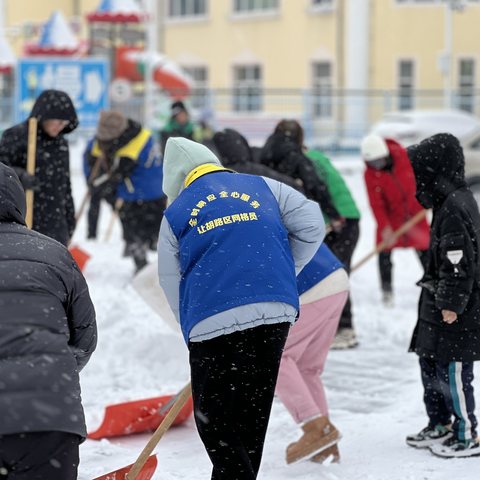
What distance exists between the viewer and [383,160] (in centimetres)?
879

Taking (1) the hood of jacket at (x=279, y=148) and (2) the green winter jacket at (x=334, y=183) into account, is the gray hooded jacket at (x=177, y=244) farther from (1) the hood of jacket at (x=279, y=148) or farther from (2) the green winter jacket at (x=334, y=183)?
(2) the green winter jacket at (x=334, y=183)

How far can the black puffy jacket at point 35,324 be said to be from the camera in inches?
125

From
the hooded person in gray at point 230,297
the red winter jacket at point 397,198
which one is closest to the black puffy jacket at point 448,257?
the hooded person in gray at point 230,297

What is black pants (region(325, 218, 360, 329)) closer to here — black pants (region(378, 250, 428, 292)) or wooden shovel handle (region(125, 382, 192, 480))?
black pants (region(378, 250, 428, 292))

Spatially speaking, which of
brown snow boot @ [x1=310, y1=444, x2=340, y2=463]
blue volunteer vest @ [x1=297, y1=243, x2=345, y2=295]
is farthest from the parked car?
brown snow boot @ [x1=310, y1=444, x2=340, y2=463]

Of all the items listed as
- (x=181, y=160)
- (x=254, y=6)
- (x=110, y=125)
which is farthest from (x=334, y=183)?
(x=254, y=6)

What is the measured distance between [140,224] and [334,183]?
8.25ft

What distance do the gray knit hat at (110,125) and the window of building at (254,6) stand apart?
23.1m

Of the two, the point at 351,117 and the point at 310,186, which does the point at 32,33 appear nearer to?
the point at 351,117

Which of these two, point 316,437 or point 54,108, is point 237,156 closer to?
point 54,108

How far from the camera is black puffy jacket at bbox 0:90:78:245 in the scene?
6.96m

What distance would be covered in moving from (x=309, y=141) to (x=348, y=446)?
18036 mm

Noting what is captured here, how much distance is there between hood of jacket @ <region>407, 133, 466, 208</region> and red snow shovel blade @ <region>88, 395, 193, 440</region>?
65.7 inches

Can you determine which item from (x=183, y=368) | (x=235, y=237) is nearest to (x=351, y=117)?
(x=183, y=368)
